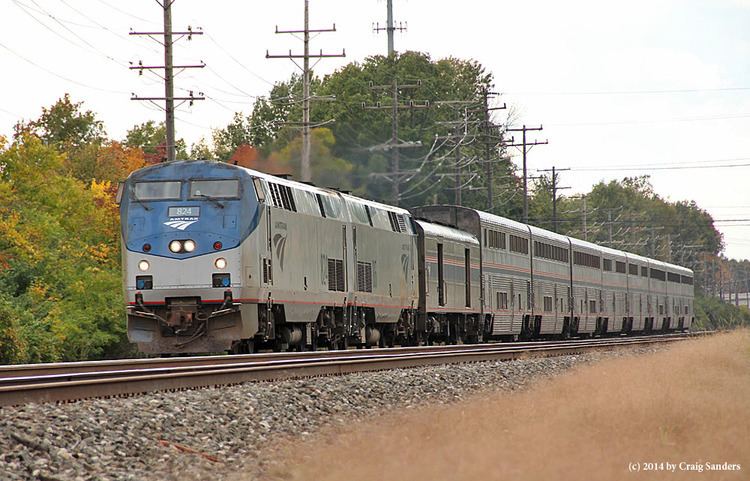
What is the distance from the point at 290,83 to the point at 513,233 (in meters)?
80.3

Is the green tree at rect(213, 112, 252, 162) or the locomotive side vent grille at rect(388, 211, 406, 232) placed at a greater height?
the green tree at rect(213, 112, 252, 162)

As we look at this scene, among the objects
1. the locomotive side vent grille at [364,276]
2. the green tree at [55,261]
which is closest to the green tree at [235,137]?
the green tree at [55,261]

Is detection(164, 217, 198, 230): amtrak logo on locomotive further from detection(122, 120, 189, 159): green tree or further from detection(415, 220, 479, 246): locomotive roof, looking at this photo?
detection(122, 120, 189, 159): green tree

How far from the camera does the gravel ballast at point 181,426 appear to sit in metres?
11.6

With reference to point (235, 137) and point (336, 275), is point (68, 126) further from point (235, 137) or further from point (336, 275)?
point (336, 275)

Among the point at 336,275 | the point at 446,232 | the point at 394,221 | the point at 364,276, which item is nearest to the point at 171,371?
the point at 336,275

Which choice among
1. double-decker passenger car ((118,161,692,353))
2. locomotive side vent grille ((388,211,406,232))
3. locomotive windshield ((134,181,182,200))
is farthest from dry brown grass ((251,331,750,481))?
locomotive side vent grille ((388,211,406,232))

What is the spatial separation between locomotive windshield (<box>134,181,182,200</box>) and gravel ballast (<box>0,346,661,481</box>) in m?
6.46

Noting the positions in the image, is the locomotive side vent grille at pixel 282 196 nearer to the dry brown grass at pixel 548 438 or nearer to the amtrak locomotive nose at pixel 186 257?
the amtrak locomotive nose at pixel 186 257

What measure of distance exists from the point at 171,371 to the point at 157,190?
678 centimetres

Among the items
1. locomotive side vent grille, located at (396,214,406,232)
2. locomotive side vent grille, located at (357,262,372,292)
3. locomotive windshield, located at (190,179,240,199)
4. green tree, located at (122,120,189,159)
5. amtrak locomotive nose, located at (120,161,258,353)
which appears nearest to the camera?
amtrak locomotive nose, located at (120,161,258,353)

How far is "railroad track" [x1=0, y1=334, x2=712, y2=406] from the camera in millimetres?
14922

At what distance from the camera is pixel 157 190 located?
82.4 ft

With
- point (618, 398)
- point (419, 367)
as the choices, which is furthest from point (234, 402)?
point (419, 367)
